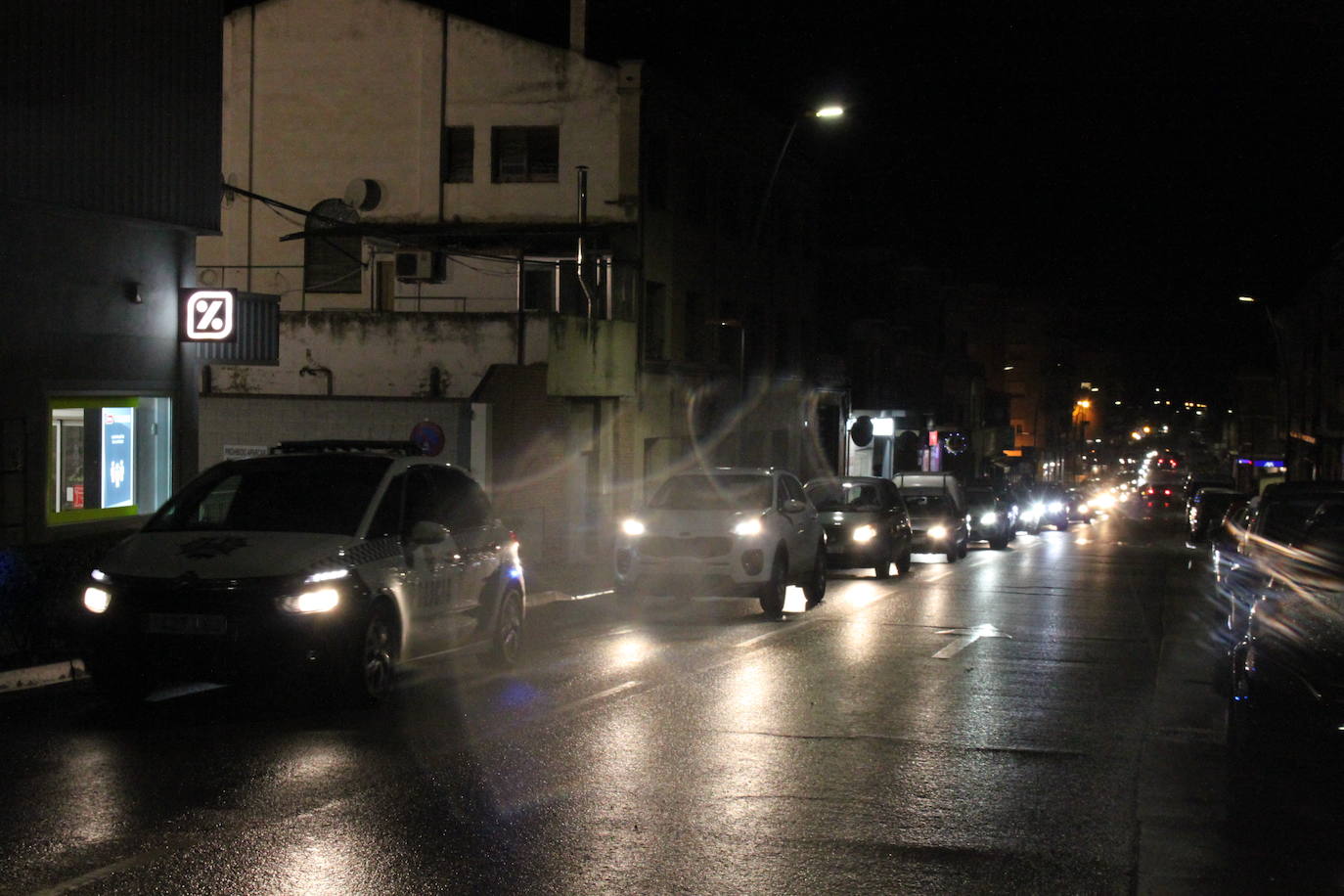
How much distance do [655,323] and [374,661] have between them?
26444 mm

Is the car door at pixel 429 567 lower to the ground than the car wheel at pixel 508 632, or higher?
higher

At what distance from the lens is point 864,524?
25.5 m

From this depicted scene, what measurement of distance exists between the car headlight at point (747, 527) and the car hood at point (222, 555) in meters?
7.90

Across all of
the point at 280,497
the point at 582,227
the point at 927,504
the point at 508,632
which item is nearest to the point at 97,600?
the point at 280,497

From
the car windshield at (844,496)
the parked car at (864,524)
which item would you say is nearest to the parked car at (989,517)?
the car windshield at (844,496)

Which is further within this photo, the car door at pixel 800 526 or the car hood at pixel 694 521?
the car door at pixel 800 526

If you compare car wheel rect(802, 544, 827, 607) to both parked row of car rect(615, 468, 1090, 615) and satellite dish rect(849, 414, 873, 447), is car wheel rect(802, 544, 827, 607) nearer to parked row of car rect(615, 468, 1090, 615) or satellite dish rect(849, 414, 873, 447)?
parked row of car rect(615, 468, 1090, 615)

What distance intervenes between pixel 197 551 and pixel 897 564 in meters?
18.2

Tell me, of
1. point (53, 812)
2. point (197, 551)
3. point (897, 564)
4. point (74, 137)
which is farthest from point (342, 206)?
point (53, 812)

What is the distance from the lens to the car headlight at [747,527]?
18.1 meters

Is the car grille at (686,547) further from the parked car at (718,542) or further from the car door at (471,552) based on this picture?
the car door at (471,552)

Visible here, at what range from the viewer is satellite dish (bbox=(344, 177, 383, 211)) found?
35562 mm

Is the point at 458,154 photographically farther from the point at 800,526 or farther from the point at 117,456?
the point at 800,526

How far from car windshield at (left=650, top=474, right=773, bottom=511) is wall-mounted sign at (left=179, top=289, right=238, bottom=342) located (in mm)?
5553
